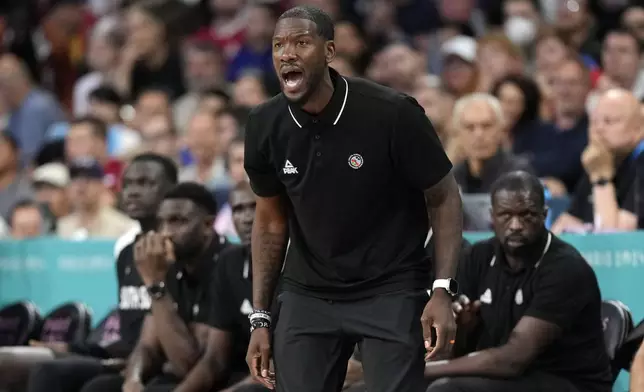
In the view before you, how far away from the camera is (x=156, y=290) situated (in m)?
6.81

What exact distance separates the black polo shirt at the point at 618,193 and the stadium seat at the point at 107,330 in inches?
111

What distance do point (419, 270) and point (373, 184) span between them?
348mm

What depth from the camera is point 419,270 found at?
459 cm

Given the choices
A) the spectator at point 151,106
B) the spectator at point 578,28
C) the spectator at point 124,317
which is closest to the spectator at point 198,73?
the spectator at point 151,106

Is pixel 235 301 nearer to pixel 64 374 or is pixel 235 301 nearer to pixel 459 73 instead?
pixel 64 374

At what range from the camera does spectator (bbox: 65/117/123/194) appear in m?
10.8

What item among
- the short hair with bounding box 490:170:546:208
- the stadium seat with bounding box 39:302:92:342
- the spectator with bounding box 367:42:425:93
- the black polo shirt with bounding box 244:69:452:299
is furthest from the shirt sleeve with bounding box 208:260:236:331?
the spectator with bounding box 367:42:425:93

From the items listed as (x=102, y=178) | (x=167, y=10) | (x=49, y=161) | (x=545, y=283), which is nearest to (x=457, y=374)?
(x=545, y=283)

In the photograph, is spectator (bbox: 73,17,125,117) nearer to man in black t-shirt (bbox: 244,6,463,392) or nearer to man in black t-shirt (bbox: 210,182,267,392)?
man in black t-shirt (bbox: 210,182,267,392)

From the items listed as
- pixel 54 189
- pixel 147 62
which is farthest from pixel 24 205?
pixel 147 62

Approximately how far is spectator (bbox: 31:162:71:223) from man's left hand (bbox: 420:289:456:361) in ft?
21.2

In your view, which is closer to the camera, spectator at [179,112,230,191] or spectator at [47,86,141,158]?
spectator at [179,112,230,191]

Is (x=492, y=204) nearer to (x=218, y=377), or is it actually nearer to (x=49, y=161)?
(x=218, y=377)

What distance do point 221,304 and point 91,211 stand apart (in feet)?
10.8
